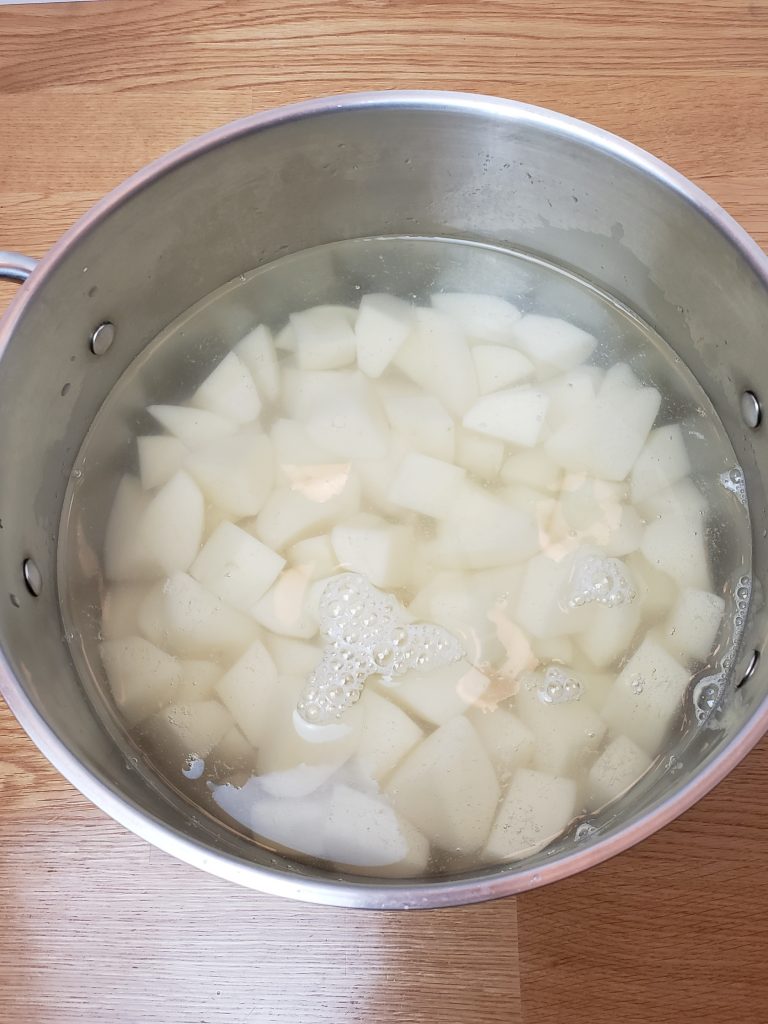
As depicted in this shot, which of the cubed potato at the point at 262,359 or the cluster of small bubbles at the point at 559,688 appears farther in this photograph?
the cubed potato at the point at 262,359

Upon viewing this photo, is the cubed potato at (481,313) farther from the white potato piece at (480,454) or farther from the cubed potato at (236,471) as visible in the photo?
the cubed potato at (236,471)

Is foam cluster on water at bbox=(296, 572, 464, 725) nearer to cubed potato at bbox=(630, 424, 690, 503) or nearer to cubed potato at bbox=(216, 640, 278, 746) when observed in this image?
cubed potato at bbox=(216, 640, 278, 746)

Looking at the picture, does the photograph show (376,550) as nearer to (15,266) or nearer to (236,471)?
(236,471)

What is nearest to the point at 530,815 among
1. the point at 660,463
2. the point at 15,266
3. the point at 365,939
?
the point at 365,939

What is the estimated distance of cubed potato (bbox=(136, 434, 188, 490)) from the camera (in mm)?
930

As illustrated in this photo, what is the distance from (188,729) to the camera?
833 mm

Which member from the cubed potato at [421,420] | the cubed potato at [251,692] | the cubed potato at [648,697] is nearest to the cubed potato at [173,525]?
the cubed potato at [251,692]

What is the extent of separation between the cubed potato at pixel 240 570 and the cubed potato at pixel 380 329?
24 centimetres

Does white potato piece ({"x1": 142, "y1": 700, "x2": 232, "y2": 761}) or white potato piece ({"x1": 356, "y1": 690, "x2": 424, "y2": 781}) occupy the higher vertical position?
white potato piece ({"x1": 356, "y1": 690, "x2": 424, "y2": 781})

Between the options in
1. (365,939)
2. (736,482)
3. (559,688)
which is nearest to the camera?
(365,939)

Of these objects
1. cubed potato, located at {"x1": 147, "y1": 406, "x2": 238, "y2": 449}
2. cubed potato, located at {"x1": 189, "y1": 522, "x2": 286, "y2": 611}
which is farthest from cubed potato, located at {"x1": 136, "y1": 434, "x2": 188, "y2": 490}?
cubed potato, located at {"x1": 189, "y1": 522, "x2": 286, "y2": 611}

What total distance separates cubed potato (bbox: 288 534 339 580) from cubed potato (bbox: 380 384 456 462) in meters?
A: 0.15

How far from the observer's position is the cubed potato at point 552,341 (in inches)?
38.4

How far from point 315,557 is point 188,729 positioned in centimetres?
21
